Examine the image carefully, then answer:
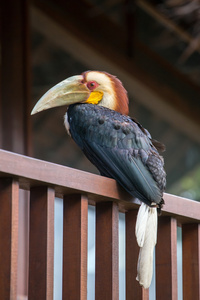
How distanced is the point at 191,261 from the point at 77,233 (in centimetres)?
59

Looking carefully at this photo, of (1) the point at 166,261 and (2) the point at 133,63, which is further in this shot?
(2) the point at 133,63

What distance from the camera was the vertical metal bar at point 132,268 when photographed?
2.07 meters

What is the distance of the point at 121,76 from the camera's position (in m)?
5.33

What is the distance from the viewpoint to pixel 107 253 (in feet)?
6.54

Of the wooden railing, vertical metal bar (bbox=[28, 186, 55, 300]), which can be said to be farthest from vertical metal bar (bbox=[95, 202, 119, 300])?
vertical metal bar (bbox=[28, 186, 55, 300])

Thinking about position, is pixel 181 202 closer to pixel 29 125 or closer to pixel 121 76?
pixel 29 125

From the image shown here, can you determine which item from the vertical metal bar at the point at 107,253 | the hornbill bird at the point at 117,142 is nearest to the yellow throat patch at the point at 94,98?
the hornbill bird at the point at 117,142

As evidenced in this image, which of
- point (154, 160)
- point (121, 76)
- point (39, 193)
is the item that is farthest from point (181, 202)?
point (121, 76)

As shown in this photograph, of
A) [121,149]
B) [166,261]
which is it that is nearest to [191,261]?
[166,261]

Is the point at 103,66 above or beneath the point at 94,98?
above

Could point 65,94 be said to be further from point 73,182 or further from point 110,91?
point 73,182

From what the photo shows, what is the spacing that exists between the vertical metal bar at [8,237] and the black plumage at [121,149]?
1.71ft

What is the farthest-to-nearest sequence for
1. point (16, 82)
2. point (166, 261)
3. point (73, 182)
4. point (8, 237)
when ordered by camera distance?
point (16, 82)
point (166, 261)
point (73, 182)
point (8, 237)

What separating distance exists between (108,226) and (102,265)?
0.11 metres
